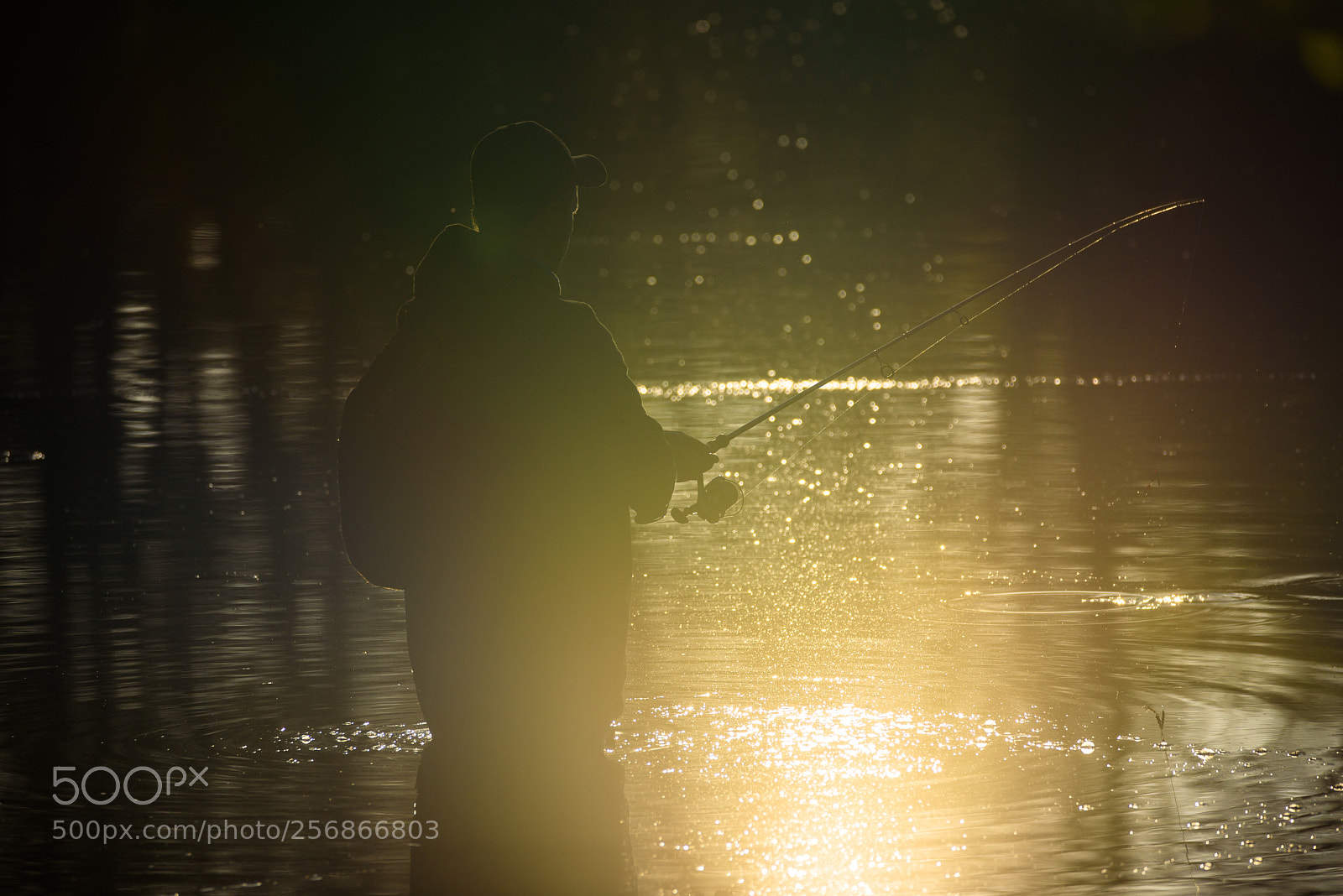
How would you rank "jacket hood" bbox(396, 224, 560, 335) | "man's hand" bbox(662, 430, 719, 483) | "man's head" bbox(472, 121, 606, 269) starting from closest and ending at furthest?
"jacket hood" bbox(396, 224, 560, 335), "man's head" bbox(472, 121, 606, 269), "man's hand" bbox(662, 430, 719, 483)

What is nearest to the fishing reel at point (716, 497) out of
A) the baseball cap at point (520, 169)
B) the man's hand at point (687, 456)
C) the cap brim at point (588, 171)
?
the man's hand at point (687, 456)

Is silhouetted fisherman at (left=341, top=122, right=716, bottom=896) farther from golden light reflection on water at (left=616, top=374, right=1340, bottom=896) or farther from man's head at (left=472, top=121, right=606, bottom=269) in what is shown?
golden light reflection on water at (left=616, top=374, right=1340, bottom=896)

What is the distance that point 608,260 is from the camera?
26.1 meters

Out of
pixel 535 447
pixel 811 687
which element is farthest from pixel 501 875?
pixel 811 687

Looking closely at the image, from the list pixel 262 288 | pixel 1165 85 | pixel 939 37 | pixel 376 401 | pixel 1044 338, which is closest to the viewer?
pixel 376 401

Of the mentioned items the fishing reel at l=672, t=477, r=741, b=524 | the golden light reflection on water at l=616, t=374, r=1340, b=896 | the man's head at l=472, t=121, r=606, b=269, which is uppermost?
the man's head at l=472, t=121, r=606, b=269

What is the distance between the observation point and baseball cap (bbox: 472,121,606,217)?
4680 mm

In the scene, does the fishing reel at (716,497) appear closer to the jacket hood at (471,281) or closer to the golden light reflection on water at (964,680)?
the golden light reflection on water at (964,680)

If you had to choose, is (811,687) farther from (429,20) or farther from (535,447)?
(429,20)

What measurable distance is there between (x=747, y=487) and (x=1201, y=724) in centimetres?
534

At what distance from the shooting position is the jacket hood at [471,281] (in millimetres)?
4578

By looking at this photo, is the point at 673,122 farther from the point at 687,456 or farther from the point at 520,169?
the point at 520,169

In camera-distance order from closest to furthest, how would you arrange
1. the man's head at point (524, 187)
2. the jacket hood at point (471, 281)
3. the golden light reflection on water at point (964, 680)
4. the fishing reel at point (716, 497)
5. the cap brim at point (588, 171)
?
the jacket hood at point (471, 281), the man's head at point (524, 187), the cap brim at point (588, 171), the golden light reflection on water at point (964, 680), the fishing reel at point (716, 497)

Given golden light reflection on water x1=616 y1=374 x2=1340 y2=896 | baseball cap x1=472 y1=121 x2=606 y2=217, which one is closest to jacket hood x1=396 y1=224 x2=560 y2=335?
baseball cap x1=472 y1=121 x2=606 y2=217
